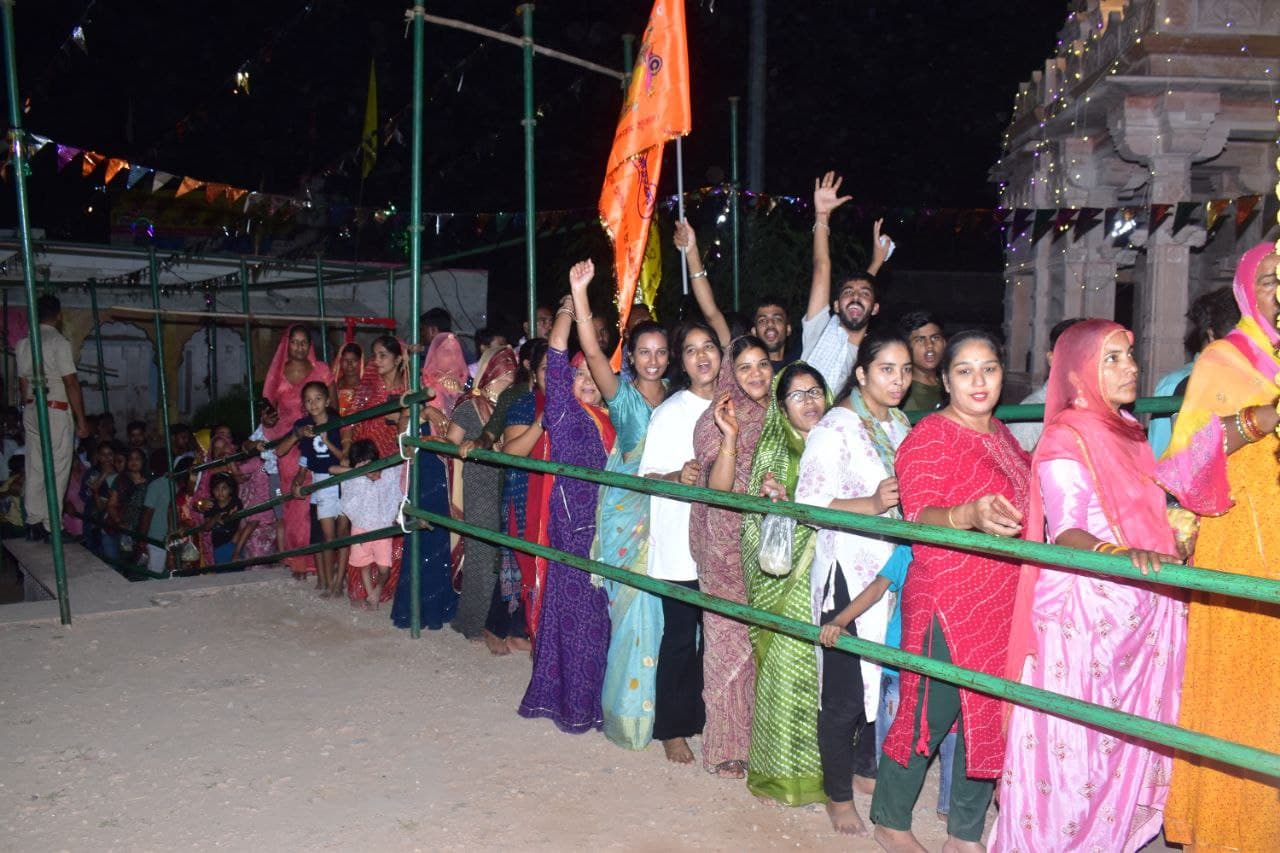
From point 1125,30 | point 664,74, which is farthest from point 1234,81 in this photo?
point 664,74

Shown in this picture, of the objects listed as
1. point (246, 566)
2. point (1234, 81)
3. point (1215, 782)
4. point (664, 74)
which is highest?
point (1234, 81)

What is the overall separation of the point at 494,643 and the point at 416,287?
174 centimetres

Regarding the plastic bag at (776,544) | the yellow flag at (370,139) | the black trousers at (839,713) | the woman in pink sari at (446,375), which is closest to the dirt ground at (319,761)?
the black trousers at (839,713)

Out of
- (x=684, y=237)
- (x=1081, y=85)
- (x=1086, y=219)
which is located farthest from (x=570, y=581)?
(x=1081, y=85)

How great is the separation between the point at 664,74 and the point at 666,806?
11.5 ft

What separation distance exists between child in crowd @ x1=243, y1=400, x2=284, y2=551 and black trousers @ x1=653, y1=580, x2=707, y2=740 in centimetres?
373

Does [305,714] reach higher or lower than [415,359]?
lower

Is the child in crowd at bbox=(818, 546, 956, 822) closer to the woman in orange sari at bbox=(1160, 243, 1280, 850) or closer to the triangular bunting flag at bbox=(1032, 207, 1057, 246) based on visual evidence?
the woman in orange sari at bbox=(1160, 243, 1280, 850)

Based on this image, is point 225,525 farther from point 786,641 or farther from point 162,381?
point 786,641

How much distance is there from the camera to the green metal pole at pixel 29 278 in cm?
510

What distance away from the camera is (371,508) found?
255 inches

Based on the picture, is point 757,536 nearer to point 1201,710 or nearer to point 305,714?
point 1201,710

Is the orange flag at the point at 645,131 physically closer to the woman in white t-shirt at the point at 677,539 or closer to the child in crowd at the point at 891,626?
the woman in white t-shirt at the point at 677,539

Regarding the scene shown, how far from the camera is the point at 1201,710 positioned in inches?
122
